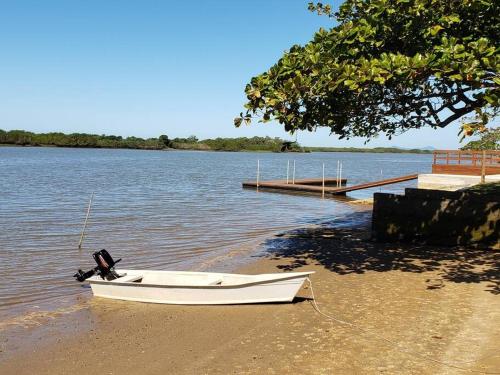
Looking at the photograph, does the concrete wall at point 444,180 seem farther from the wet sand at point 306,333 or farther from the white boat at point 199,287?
the white boat at point 199,287

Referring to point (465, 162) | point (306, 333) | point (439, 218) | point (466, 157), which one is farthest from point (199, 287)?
point (465, 162)

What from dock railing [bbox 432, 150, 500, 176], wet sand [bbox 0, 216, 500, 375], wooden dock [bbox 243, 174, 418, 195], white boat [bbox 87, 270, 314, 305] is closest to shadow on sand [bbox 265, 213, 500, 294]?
wet sand [bbox 0, 216, 500, 375]

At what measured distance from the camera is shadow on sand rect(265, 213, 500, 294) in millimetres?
11492

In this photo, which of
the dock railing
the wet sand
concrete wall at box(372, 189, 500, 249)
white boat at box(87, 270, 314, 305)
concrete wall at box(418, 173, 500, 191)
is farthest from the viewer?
the dock railing

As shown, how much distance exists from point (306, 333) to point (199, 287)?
8.78ft

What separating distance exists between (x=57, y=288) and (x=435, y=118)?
413 inches

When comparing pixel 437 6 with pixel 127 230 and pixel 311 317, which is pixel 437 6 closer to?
pixel 311 317

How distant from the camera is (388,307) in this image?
943cm

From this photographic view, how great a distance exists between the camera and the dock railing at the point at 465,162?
119ft

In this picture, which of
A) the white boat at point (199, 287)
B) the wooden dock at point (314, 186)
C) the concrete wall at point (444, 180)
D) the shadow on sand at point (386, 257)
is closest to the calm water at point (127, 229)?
the white boat at point (199, 287)

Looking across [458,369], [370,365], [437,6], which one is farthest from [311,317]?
[437,6]

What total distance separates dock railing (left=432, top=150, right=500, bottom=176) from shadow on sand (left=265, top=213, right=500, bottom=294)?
21.6m

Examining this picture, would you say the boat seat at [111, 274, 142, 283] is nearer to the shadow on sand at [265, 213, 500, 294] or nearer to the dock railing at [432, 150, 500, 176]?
the shadow on sand at [265, 213, 500, 294]

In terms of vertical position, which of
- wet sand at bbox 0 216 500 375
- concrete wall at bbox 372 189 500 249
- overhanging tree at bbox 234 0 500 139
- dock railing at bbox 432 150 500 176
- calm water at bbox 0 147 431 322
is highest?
overhanging tree at bbox 234 0 500 139
